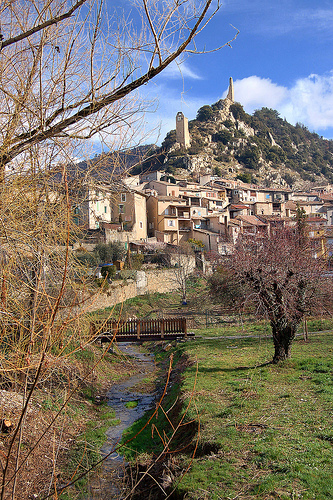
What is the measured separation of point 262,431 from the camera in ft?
22.8

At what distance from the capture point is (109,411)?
1172cm

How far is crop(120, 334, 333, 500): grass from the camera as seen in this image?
525cm

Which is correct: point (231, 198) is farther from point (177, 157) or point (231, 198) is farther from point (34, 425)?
point (34, 425)

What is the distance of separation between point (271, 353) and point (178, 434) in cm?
614

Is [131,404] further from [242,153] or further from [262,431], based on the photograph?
[242,153]

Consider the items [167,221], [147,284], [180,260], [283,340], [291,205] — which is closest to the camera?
[283,340]

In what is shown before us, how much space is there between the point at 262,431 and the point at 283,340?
499 cm

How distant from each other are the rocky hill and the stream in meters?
72.3

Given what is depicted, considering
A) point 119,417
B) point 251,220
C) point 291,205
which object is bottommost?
point 119,417

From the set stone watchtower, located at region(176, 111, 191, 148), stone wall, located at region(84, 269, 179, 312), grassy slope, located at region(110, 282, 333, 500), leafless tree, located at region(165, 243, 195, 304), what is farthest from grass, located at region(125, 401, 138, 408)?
stone watchtower, located at region(176, 111, 191, 148)

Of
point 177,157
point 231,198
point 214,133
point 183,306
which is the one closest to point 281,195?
point 231,198

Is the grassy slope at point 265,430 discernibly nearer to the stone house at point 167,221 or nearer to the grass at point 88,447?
the grass at point 88,447

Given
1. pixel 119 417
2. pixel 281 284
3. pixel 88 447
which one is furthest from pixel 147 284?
pixel 88 447

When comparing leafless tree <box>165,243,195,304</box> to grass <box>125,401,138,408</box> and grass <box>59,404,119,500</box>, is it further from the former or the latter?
grass <box>59,404,119,500</box>
